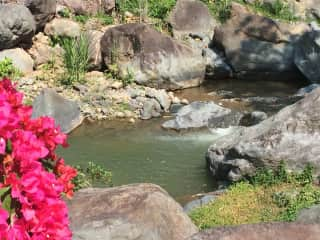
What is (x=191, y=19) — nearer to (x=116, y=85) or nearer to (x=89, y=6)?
(x=89, y=6)

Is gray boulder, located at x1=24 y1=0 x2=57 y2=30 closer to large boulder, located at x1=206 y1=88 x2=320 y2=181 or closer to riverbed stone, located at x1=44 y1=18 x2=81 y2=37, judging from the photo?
riverbed stone, located at x1=44 y1=18 x2=81 y2=37

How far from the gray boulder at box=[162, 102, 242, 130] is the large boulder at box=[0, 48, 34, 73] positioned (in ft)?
14.5

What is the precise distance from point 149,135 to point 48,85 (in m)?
3.56

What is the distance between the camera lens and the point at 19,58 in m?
15.2

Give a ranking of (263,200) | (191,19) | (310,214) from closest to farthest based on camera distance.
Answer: (310,214) < (263,200) < (191,19)

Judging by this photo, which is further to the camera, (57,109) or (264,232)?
(57,109)

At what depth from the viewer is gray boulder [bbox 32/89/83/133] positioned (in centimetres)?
1293

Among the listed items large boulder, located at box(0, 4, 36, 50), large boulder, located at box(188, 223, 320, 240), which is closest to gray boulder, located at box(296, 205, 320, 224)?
large boulder, located at box(188, 223, 320, 240)

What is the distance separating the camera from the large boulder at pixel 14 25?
14891 mm

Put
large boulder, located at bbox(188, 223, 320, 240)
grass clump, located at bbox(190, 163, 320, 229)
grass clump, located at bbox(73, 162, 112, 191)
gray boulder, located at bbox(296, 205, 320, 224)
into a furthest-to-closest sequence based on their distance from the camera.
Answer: grass clump, located at bbox(73, 162, 112, 191)
grass clump, located at bbox(190, 163, 320, 229)
gray boulder, located at bbox(296, 205, 320, 224)
large boulder, located at bbox(188, 223, 320, 240)

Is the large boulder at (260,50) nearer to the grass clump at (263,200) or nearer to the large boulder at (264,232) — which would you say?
the grass clump at (263,200)

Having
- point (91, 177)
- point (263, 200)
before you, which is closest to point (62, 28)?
point (91, 177)

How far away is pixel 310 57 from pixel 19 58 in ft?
26.0

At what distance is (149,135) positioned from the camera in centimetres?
1261
